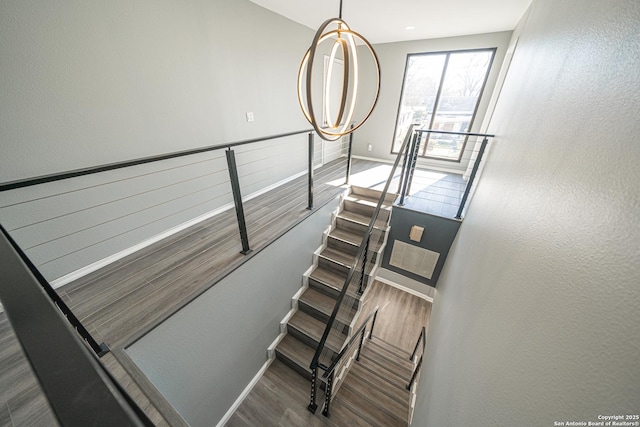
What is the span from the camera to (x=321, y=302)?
3070mm

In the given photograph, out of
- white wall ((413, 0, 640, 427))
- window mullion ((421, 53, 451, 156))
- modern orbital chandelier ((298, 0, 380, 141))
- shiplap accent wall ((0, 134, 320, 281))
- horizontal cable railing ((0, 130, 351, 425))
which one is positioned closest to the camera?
white wall ((413, 0, 640, 427))

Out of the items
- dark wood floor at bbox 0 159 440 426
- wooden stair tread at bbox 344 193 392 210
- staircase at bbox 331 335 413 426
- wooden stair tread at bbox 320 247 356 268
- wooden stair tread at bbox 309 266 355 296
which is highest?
wooden stair tread at bbox 344 193 392 210

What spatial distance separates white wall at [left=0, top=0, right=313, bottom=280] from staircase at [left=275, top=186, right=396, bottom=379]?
1620 millimetres

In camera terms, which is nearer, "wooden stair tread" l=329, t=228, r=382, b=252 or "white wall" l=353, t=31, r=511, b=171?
"wooden stair tread" l=329, t=228, r=382, b=252

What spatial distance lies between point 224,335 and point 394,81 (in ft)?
17.1

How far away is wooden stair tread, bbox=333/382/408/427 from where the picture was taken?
8.00 feet

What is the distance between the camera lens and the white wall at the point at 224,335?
167cm

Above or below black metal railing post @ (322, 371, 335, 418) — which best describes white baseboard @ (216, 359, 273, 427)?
below

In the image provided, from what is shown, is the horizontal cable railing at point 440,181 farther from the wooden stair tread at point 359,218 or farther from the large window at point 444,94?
the wooden stair tread at point 359,218

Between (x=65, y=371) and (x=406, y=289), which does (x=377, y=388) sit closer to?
(x=406, y=289)

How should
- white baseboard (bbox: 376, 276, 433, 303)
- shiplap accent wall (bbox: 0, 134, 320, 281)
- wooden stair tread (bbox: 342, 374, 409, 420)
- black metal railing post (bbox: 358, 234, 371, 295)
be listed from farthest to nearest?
white baseboard (bbox: 376, 276, 433, 303)
black metal railing post (bbox: 358, 234, 371, 295)
wooden stair tread (bbox: 342, 374, 409, 420)
shiplap accent wall (bbox: 0, 134, 320, 281)

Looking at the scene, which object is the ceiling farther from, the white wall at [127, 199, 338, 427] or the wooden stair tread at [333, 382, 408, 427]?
the wooden stair tread at [333, 382, 408, 427]

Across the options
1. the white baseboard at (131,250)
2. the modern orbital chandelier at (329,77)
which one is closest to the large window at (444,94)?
the modern orbital chandelier at (329,77)

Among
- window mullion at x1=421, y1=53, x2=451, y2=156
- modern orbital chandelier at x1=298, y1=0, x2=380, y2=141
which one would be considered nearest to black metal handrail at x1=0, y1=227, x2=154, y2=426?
modern orbital chandelier at x1=298, y1=0, x2=380, y2=141
